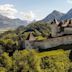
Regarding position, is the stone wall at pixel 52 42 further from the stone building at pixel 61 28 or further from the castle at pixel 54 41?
the stone building at pixel 61 28

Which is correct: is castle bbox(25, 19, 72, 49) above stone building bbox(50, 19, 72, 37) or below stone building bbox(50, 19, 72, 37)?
below

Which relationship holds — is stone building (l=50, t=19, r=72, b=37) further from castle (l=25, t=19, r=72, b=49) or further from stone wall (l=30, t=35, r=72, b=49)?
stone wall (l=30, t=35, r=72, b=49)

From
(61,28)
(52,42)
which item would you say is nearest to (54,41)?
(52,42)

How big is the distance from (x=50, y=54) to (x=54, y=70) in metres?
7.29

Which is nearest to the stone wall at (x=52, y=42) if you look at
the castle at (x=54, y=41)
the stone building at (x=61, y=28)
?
the castle at (x=54, y=41)

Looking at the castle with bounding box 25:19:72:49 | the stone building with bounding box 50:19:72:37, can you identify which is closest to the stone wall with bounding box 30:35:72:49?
the castle with bounding box 25:19:72:49

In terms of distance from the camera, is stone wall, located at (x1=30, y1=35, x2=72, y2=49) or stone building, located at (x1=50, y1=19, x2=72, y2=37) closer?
stone wall, located at (x1=30, y1=35, x2=72, y2=49)

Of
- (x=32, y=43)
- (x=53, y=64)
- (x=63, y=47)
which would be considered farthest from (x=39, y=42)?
(x=53, y=64)

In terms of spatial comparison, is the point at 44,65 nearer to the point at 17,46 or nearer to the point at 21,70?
the point at 21,70

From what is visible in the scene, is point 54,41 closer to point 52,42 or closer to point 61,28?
point 52,42

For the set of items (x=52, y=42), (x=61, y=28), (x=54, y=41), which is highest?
(x=61, y=28)

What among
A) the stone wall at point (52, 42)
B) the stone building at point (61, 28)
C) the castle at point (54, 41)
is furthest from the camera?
the stone building at point (61, 28)

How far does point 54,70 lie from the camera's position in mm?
78875

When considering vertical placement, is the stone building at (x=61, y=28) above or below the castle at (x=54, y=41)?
above
